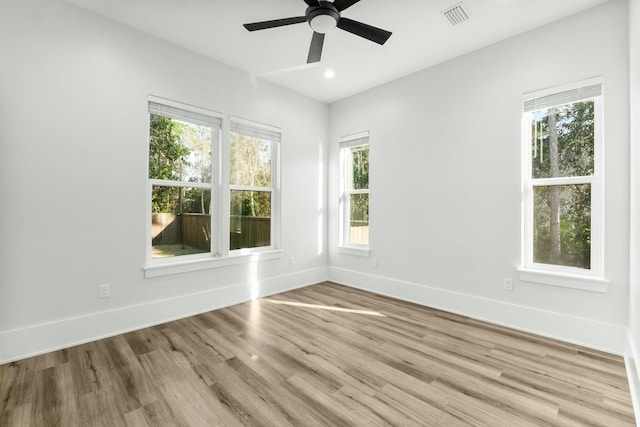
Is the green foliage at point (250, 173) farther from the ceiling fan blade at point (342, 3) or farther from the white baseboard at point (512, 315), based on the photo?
the ceiling fan blade at point (342, 3)

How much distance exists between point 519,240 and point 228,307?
10.6 feet

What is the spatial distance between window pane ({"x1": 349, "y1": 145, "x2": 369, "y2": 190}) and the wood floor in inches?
Result: 84.7

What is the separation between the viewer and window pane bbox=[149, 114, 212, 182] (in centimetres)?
311

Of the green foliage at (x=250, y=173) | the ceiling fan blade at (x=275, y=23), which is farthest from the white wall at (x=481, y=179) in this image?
the ceiling fan blade at (x=275, y=23)

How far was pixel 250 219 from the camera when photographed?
3986mm

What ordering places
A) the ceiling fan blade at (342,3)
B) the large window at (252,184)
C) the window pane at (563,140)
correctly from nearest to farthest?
the ceiling fan blade at (342,3) → the window pane at (563,140) → the large window at (252,184)

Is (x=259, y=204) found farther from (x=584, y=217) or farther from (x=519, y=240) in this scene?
(x=584, y=217)

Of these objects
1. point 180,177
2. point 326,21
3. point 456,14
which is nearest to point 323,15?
point 326,21

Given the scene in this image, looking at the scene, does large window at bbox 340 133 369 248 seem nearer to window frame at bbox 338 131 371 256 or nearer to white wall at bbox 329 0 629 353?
window frame at bbox 338 131 371 256

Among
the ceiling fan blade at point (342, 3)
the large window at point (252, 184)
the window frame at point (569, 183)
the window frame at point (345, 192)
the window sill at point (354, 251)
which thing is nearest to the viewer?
the ceiling fan blade at point (342, 3)

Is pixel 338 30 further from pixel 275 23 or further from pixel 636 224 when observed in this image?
pixel 636 224

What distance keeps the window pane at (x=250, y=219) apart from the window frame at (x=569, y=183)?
9.95 ft

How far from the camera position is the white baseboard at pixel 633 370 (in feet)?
5.69

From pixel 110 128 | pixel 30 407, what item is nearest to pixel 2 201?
pixel 110 128
